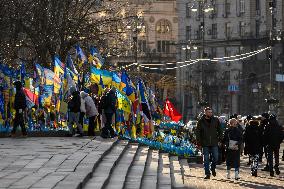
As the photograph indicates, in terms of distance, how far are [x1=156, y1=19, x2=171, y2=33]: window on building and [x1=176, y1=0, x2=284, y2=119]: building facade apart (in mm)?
18721

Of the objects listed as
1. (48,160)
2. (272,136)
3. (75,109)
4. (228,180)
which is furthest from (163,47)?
(48,160)

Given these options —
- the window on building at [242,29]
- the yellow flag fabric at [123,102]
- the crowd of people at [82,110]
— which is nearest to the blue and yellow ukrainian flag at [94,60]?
the yellow flag fabric at [123,102]

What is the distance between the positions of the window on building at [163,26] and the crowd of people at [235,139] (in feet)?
363

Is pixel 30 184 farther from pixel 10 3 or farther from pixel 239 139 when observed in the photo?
pixel 10 3

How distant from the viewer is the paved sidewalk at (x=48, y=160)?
1673 cm

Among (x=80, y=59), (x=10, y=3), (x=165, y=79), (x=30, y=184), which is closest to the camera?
Answer: (x=30, y=184)

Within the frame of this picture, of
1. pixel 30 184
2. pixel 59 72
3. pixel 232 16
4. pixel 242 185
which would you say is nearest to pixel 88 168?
pixel 30 184

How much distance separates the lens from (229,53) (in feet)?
367

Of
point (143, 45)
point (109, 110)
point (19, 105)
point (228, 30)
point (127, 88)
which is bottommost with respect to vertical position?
point (109, 110)

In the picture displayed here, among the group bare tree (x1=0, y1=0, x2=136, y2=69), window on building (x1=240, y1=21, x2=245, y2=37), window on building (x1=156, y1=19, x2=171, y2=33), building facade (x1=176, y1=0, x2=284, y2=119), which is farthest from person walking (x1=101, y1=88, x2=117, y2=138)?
window on building (x1=156, y1=19, x2=171, y2=33)

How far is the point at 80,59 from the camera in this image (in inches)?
1427

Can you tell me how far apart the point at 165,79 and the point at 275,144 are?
67.1 metres

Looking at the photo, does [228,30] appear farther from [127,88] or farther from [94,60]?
[127,88]

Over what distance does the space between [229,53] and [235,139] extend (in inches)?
3448
